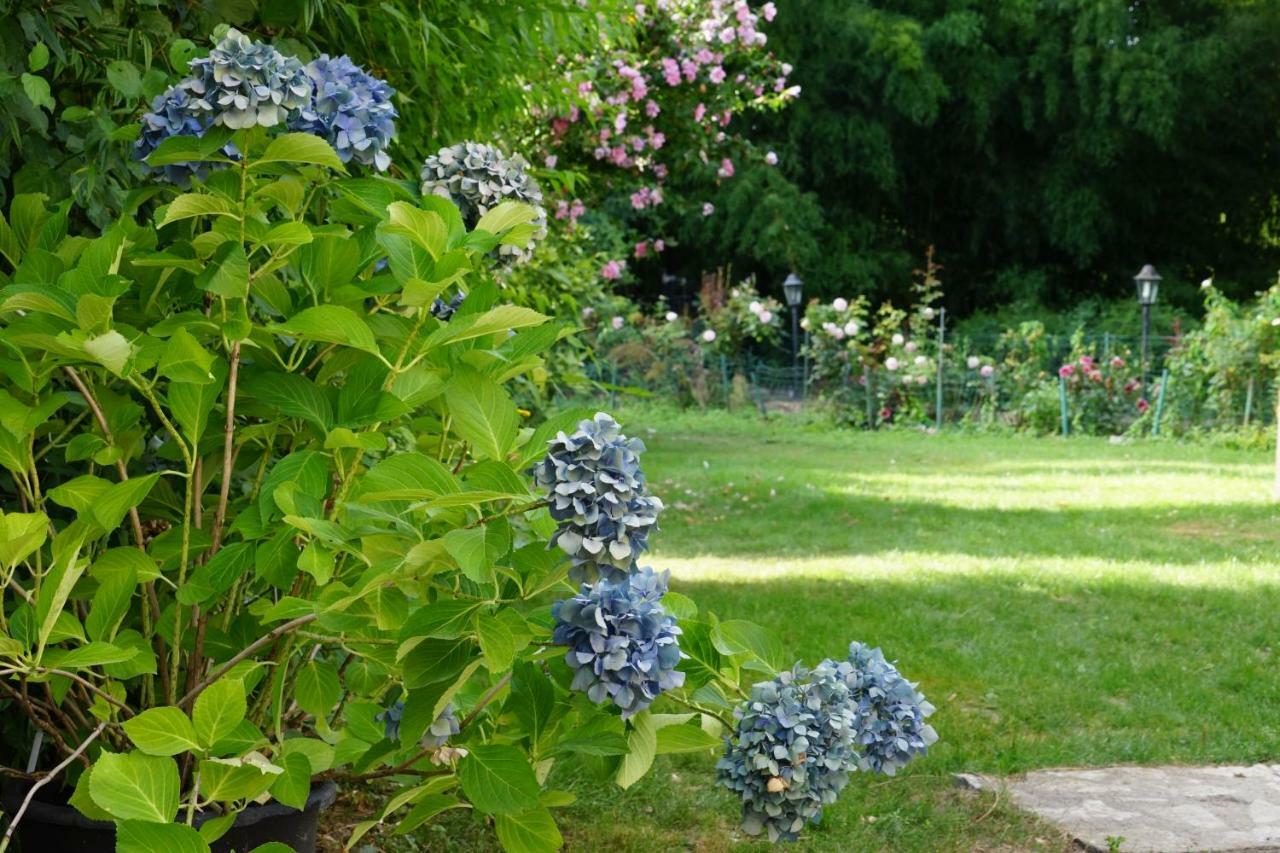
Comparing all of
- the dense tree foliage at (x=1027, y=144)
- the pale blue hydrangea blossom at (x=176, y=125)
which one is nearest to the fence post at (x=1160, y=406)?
the dense tree foliage at (x=1027, y=144)

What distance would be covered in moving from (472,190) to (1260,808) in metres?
2.34

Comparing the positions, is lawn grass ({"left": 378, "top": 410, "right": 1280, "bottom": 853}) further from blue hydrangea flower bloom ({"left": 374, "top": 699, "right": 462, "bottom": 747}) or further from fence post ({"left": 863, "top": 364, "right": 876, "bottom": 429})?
fence post ({"left": 863, "top": 364, "right": 876, "bottom": 429})

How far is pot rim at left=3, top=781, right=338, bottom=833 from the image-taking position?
1678mm

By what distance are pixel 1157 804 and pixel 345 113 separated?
2.46m

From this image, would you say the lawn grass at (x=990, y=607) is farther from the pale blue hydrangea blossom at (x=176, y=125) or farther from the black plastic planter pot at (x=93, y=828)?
the pale blue hydrangea blossom at (x=176, y=125)

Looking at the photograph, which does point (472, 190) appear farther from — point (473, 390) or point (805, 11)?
point (805, 11)

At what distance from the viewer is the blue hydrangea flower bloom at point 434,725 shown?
1591 millimetres

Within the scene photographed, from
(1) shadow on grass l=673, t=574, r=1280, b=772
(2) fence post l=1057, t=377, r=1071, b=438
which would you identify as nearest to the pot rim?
(1) shadow on grass l=673, t=574, r=1280, b=772

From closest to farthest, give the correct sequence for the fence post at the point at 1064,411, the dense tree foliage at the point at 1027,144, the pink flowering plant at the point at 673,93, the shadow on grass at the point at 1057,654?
the shadow on grass at the point at 1057,654 < the pink flowering plant at the point at 673,93 < the fence post at the point at 1064,411 < the dense tree foliage at the point at 1027,144

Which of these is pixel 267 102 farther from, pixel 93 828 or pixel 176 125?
pixel 93 828

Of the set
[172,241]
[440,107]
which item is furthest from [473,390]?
[440,107]

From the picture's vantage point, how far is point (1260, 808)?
2953mm

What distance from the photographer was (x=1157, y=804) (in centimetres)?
299

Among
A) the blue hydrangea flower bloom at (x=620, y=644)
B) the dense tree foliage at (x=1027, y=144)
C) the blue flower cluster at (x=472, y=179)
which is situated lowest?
the blue hydrangea flower bloom at (x=620, y=644)
